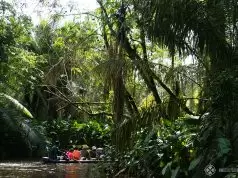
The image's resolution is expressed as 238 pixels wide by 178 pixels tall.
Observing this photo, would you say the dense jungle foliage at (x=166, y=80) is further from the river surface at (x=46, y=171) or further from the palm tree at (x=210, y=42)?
the river surface at (x=46, y=171)

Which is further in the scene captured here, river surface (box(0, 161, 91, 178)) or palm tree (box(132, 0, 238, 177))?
river surface (box(0, 161, 91, 178))

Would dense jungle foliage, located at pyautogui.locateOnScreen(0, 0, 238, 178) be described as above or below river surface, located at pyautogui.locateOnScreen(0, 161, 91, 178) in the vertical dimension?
above

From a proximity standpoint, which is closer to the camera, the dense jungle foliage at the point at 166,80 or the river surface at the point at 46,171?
the dense jungle foliage at the point at 166,80

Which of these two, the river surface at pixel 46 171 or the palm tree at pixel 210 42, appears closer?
the palm tree at pixel 210 42

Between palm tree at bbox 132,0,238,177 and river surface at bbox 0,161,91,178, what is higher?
palm tree at bbox 132,0,238,177

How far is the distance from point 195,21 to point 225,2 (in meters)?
0.66

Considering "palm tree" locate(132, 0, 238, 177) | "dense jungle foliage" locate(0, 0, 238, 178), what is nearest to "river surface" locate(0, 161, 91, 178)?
"dense jungle foliage" locate(0, 0, 238, 178)

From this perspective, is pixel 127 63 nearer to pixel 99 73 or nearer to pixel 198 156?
pixel 99 73

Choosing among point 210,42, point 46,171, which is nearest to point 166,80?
point 210,42

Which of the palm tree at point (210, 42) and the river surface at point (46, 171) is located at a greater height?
the palm tree at point (210, 42)

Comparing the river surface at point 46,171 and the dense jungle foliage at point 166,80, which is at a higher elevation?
the dense jungle foliage at point 166,80

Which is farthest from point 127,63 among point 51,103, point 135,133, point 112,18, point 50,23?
point 51,103

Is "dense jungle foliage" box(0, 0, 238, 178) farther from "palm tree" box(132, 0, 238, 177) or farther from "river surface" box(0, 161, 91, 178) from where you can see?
"river surface" box(0, 161, 91, 178)

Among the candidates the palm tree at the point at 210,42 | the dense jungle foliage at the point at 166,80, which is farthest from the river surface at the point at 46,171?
the palm tree at the point at 210,42
